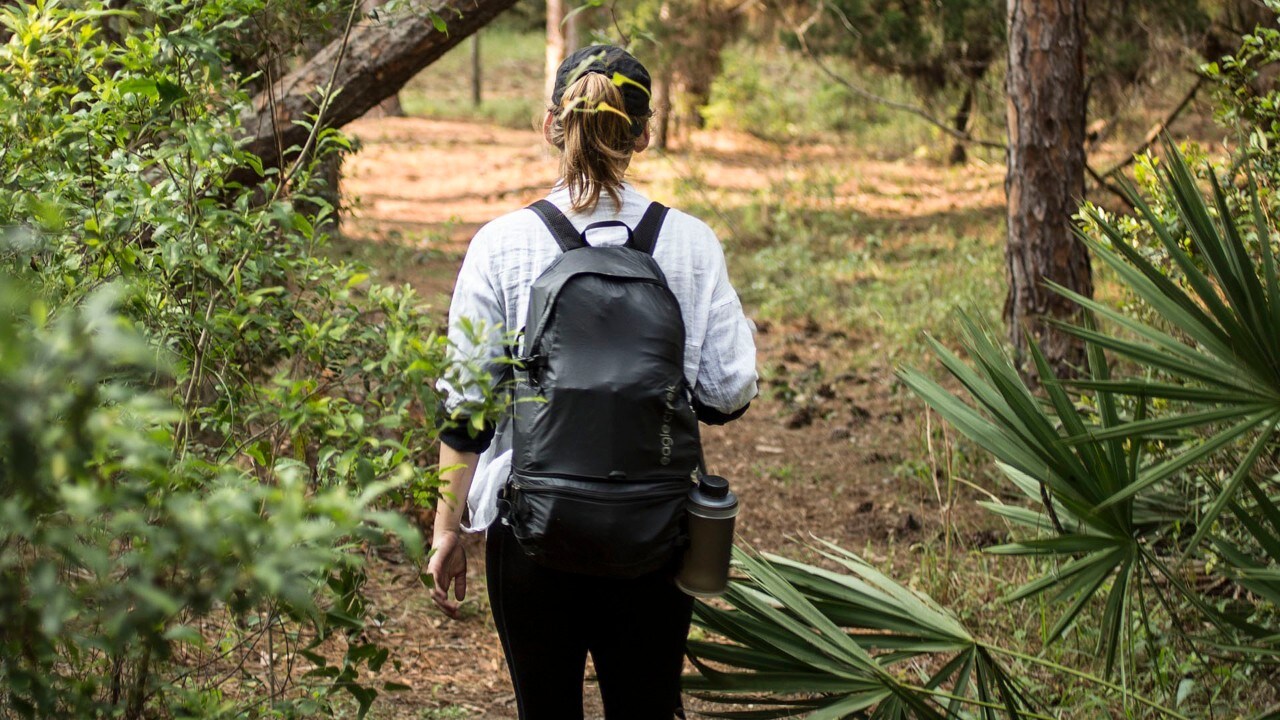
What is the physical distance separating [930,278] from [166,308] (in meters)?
7.74

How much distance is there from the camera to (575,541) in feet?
6.90

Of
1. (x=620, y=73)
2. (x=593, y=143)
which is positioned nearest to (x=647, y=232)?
(x=593, y=143)

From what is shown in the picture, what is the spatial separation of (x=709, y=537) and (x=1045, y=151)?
461cm

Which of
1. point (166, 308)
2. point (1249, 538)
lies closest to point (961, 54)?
point (1249, 538)

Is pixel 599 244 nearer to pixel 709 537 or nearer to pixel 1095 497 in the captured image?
pixel 709 537

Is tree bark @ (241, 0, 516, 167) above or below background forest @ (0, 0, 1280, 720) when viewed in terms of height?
above

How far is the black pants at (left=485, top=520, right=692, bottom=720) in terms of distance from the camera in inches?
Answer: 89.8

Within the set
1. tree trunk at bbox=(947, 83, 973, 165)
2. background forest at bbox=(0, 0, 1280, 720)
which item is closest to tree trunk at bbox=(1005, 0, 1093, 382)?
background forest at bbox=(0, 0, 1280, 720)

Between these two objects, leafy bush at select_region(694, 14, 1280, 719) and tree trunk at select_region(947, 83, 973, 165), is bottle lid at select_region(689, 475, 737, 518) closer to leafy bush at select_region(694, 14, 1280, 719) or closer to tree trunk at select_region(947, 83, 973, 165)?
leafy bush at select_region(694, 14, 1280, 719)

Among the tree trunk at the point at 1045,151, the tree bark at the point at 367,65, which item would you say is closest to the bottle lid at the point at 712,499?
the tree bark at the point at 367,65

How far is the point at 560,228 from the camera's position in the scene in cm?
228

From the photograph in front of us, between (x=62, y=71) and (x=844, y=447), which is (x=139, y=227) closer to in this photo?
(x=62, y=71)

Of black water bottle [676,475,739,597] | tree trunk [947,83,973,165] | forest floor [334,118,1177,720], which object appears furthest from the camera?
tree trunk [947,83,973,165]

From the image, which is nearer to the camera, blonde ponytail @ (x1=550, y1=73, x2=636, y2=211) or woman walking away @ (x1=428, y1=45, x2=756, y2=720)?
woman walking away @ (x1=428, y1=45, x2=756, y2=720)
